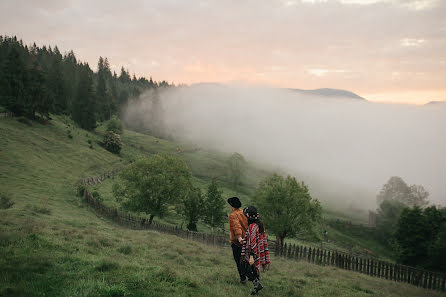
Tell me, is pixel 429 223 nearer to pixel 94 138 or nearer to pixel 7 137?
pixel 7 137

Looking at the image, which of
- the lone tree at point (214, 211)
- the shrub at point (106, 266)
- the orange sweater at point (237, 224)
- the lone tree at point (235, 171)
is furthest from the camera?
the lone tree at point (235, 171)

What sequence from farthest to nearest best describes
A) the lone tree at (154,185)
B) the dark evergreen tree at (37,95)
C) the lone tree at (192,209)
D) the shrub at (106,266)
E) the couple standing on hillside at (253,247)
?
the dark evergreen tree at (37,95) < the lone tree at (192,209) < the lone tree at (154,185) < the couple standing on hillside at (253,247) < the shrub at (106,266)

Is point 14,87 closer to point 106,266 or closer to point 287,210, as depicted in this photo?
point 287,210

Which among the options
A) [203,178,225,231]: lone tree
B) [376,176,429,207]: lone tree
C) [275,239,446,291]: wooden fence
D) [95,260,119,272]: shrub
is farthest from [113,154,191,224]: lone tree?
[376,176,429,207]: lone tree

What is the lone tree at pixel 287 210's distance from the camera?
109 feet

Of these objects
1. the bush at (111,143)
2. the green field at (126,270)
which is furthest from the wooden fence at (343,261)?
the bush at (111,143)

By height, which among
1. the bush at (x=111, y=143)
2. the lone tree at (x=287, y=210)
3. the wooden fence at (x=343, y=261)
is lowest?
the wooden fence at (x=343, y=261)

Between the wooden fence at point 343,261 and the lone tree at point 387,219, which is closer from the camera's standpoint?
the wooden fence at point 343,261

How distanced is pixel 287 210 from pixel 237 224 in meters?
24.9

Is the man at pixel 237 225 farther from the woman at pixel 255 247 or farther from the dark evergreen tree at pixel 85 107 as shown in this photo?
the dark evergreen tree at pixel 85 107

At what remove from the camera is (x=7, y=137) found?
2277 inches

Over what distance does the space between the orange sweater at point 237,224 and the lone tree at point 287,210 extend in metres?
23.8

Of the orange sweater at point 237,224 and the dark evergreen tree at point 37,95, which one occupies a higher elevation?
the dark evergreen tree at point 37,95

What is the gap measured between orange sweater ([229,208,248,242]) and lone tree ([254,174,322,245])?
23769 mm
